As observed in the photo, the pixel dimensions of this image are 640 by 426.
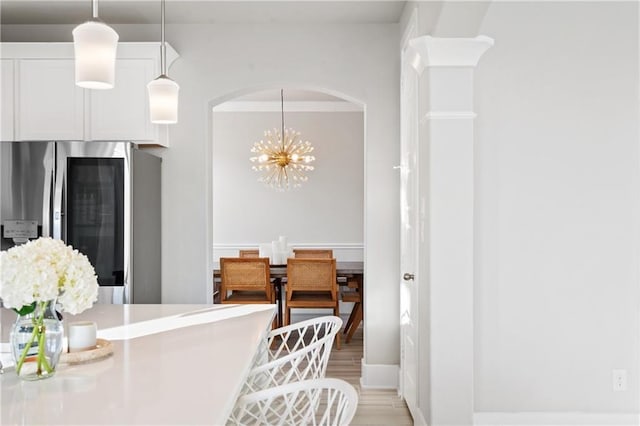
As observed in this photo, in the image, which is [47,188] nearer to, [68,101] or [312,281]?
[68,101]

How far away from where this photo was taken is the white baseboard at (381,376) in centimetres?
398

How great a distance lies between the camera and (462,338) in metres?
2.73

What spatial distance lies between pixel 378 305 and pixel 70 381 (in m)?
2.68

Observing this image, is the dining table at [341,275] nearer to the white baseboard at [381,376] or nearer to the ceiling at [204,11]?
the white baseboard at [381,376]

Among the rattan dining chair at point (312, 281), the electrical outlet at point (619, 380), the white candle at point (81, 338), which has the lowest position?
the electrical outlet at point (619, 380)

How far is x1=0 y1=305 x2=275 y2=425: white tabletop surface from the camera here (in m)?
1.29

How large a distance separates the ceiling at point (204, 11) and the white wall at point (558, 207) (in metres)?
0.92

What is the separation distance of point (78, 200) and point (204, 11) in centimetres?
147

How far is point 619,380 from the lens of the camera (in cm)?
316

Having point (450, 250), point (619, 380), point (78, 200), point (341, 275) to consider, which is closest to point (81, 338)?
point (450, 250)

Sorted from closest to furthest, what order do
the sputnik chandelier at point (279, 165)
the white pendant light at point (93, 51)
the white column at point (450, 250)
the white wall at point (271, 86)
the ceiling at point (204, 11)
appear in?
1. the white pendant light at point (93, 51)
2. the white column at point (450, 250)
3. the ceiling at point (204, 11)
4. the white wall at point (271, 86)
5. the sputnik chandelier at point (279, 165)

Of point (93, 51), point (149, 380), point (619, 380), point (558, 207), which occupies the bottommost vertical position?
point (619, 380)

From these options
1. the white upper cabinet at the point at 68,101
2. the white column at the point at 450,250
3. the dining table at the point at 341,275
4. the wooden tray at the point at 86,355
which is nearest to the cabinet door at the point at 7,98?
the white upper cabinet at the point at 68,101

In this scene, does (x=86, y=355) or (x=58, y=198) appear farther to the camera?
(x=58, y=198)
